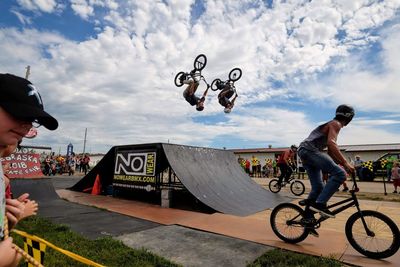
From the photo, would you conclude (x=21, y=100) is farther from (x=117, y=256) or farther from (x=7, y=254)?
(x=117, y=256)

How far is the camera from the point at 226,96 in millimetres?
15312

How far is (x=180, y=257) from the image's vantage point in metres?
3.82

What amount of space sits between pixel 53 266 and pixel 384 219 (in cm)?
423

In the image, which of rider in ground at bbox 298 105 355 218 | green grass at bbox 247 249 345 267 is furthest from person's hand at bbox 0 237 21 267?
rider in ground at bbox 298 105 355 218

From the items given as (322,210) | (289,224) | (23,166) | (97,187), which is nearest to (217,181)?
(289,224)

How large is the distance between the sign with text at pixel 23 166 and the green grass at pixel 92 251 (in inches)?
167

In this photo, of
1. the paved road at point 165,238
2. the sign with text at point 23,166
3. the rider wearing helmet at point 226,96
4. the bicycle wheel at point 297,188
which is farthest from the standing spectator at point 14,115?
the rider wearing helmet at point 226,96

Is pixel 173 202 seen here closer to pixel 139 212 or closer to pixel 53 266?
pixel 139 212

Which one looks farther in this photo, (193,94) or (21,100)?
(193,94)

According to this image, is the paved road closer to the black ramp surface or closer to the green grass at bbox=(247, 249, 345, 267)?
the green grass at bbox=(247, 249, 345, 267)

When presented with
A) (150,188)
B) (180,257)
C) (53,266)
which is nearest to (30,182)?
(150,188)

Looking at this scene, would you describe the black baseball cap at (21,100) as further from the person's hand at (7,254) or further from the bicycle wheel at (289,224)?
the bicycle wheel at (289,224)

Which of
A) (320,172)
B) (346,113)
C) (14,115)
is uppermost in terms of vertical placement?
(346,113)

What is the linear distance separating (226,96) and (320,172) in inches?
436
